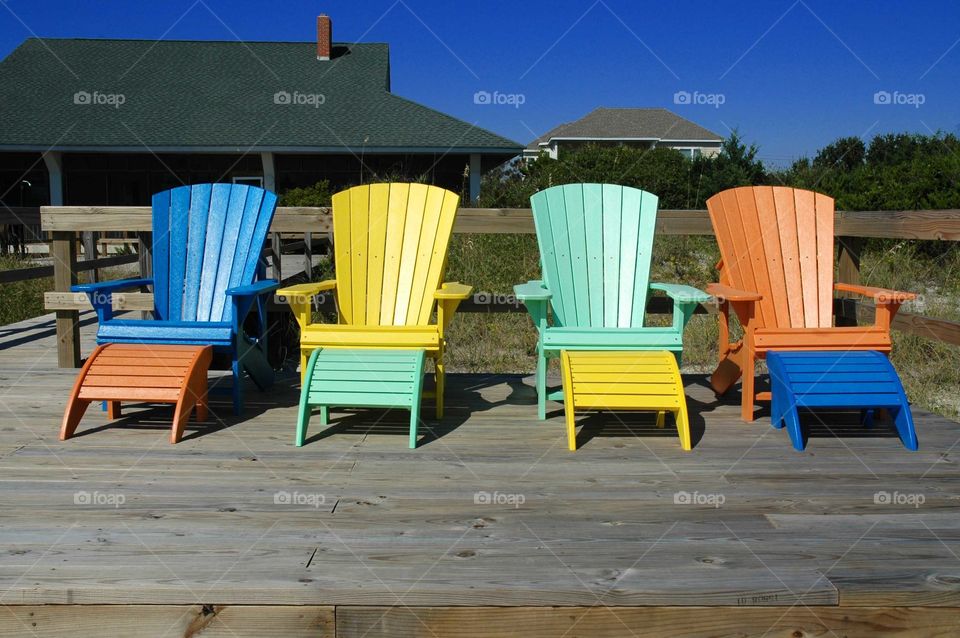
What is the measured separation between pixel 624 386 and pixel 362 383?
0.98m

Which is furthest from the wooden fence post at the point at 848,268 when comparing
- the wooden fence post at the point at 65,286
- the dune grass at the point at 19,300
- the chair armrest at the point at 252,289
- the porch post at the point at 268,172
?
the porch post at the point at 268,172

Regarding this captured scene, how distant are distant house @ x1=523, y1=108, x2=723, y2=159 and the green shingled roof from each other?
605 inches

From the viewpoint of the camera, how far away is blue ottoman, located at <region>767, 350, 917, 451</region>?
2879mm

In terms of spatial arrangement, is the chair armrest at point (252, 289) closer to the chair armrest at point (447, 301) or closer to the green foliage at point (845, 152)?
the chair armrest at point (447, 301)

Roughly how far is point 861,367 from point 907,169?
9.86 m

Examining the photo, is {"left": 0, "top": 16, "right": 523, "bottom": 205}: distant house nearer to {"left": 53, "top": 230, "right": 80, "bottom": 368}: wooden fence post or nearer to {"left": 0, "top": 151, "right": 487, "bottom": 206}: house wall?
{"left": 0, "top": 151, "right": 487, "bottom": 206}: house wall

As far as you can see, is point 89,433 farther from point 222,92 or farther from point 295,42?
point 295,42

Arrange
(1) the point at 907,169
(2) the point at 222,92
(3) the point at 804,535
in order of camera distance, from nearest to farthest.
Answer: (3) the point at 804,535 < (1) the point at 907,169 < (2) the point at 222,92

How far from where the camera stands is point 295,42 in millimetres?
17125

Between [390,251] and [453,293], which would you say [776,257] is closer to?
[453,293]

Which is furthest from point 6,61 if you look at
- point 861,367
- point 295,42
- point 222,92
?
point 861,367

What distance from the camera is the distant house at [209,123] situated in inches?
549

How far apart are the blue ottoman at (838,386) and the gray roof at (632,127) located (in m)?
29.0

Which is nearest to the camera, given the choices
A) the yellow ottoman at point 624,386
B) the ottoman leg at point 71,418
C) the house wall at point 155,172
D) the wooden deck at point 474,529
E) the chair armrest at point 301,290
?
the wooden deck at point 474,529
